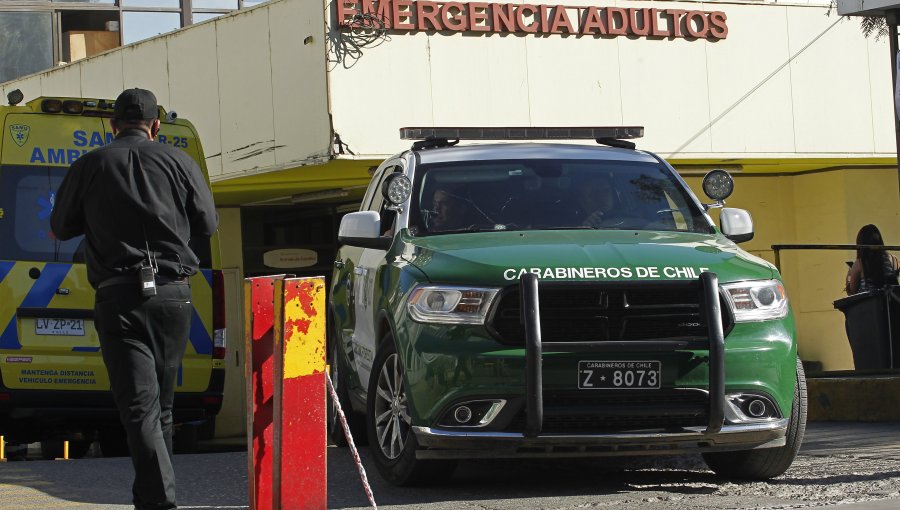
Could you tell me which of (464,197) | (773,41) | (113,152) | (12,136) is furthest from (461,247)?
(773,41)

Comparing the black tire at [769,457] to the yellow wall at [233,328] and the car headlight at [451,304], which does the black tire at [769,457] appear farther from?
the yellow wall at [233,328]

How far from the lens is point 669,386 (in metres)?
6.78

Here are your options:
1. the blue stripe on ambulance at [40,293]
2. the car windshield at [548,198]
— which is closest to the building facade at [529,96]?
the blue stripe on ambulance at [40,293]

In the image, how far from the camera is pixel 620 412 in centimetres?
676

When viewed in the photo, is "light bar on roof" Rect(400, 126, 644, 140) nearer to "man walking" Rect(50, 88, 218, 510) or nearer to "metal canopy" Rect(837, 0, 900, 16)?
"metal canopy" Rect(837, 0, 900, 16)

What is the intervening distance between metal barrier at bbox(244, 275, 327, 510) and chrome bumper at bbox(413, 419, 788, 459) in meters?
0.72

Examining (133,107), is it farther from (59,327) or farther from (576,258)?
(59,327)

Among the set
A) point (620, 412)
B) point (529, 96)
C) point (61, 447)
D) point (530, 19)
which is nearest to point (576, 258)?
point (620, 412)

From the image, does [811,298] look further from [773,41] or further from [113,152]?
[113,152]

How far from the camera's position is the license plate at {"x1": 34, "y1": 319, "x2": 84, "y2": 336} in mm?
9969

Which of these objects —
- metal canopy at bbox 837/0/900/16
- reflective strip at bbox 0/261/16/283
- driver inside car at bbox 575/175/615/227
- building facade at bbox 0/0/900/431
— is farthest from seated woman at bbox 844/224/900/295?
reflective strip at bbox 0/261/16/283

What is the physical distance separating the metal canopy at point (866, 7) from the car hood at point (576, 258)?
2.64 meters

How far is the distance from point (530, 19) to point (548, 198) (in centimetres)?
1182

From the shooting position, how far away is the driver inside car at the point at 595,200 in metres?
8.07
